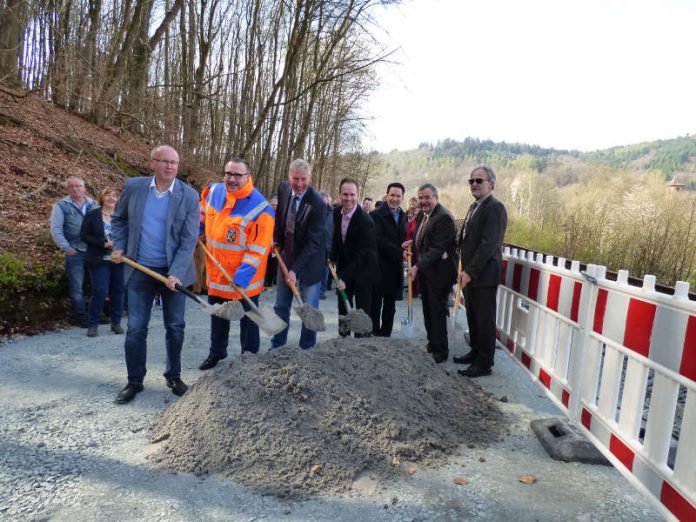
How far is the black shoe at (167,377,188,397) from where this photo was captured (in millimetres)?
4324

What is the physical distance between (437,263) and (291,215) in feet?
5.92

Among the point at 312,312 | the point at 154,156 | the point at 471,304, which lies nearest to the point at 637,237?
the point at 471,304

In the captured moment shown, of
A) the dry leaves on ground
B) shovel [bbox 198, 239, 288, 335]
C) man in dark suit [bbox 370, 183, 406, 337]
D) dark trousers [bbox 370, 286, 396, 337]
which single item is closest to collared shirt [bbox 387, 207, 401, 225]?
man in dark suit [bbox 370, 183, 406, 337]

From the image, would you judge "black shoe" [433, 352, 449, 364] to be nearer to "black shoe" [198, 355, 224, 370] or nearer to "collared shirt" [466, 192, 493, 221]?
"collared shirt" [466, 192, 493, 221]

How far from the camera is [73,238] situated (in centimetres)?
649

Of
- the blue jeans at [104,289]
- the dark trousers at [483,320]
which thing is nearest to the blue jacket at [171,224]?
the blue jeans at [104,289]

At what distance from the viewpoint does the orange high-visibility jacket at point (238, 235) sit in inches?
182

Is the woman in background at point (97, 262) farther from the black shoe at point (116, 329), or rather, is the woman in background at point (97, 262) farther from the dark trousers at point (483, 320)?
the dark trousers at point (483, 320)

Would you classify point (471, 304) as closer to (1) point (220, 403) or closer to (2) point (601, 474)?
(2) point (601, 474)

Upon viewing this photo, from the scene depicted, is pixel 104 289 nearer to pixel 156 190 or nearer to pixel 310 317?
pixel 156 190

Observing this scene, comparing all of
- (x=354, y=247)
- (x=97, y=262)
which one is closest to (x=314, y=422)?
(x=354, y=247)

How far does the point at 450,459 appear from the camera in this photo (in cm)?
336

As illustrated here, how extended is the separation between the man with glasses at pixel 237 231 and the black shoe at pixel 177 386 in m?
0.64

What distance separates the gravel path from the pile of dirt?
4.4 inches
